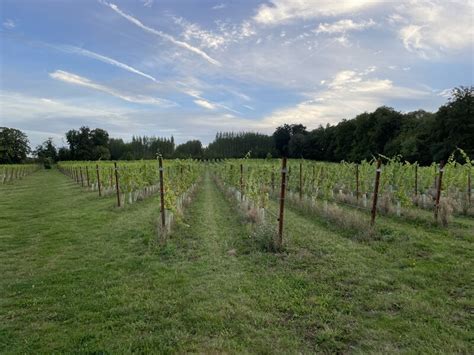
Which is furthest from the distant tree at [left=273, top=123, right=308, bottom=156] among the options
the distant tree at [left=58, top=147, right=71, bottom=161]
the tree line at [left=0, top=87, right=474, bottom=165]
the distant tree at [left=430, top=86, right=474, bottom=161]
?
the distant tree at [left=58, top=147, right=71, bottom=161]

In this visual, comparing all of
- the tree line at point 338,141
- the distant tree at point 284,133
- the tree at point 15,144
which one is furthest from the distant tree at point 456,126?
the tree at point 15,144

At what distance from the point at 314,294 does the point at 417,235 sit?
4197 millimetres

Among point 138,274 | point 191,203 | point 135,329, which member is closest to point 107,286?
point 138,274

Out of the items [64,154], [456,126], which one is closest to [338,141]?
[456,126]

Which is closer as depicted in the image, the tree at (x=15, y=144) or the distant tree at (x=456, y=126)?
the distant tree at (x=456, y=126)

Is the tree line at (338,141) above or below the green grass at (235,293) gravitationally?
above

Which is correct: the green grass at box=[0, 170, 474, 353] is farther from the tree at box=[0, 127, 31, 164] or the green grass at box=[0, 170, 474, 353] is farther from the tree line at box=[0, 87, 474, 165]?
the tree at box=[0, 127, 31, 164]

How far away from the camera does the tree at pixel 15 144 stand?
225 ft

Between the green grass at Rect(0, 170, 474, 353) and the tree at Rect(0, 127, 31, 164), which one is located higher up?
the tree at Rect(0, 127, 31, 164)

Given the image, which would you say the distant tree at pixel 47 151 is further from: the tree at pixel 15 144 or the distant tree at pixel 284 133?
the distant tree at pixel 284 133

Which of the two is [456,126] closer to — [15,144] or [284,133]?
[284,133]

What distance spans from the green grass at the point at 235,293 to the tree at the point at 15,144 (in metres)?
74.3

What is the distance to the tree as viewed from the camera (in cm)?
6844

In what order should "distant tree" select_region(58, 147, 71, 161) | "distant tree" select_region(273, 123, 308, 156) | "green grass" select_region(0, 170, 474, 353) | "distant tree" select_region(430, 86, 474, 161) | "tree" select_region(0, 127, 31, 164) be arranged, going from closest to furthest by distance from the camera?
"green grass" select_region(0, 170, 474, 353)
"distant tree" select_region(430, 86, 474, 161)
"tree" select_region(0, 127, 31, 164)
"distant tree" select_region(273, 123, 308, 156)
"distant tree" select_region(58, 147, 71, 161)
